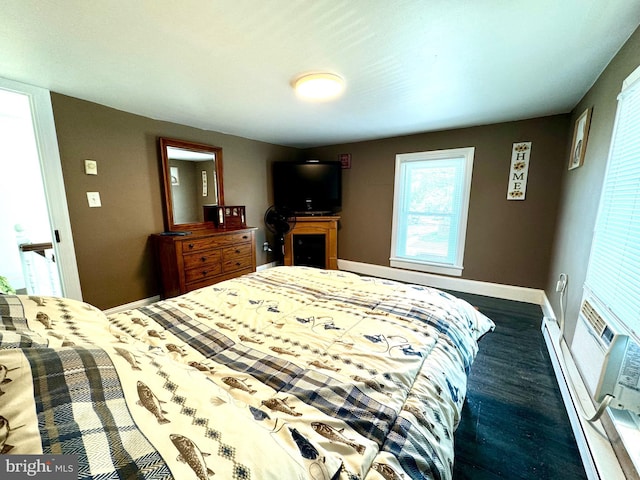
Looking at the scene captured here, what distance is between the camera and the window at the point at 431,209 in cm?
343

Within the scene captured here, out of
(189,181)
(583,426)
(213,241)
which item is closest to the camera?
(583,426)

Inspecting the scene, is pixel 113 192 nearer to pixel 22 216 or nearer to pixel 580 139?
pixel 22 216

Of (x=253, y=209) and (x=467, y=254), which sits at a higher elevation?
(x=253, y=209)

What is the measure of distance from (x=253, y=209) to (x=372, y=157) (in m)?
2.13

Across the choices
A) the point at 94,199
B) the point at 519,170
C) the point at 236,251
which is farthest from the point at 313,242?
the point at 519,170

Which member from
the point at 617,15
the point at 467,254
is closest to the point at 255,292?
the point at 617,15

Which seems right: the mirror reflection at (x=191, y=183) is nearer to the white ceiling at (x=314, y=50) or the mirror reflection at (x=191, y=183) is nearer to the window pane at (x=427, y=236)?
the white ceiling at (x=314, y=50)

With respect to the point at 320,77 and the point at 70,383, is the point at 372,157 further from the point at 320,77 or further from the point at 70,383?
the point at 70,383

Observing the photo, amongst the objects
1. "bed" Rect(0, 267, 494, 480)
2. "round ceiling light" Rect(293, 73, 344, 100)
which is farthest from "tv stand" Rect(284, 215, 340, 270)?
"bed" Rect(0, 267, 494, 480)

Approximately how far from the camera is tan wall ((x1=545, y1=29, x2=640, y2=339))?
160 cm

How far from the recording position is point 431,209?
12.1 feet

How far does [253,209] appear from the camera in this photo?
4.16 meters

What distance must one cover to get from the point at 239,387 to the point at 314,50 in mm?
1880

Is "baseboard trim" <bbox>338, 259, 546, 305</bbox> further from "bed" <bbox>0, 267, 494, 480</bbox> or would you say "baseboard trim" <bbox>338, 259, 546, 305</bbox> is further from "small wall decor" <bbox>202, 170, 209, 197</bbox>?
"small wall decor" <bbox>202, 170, 209, 197</bbox>
